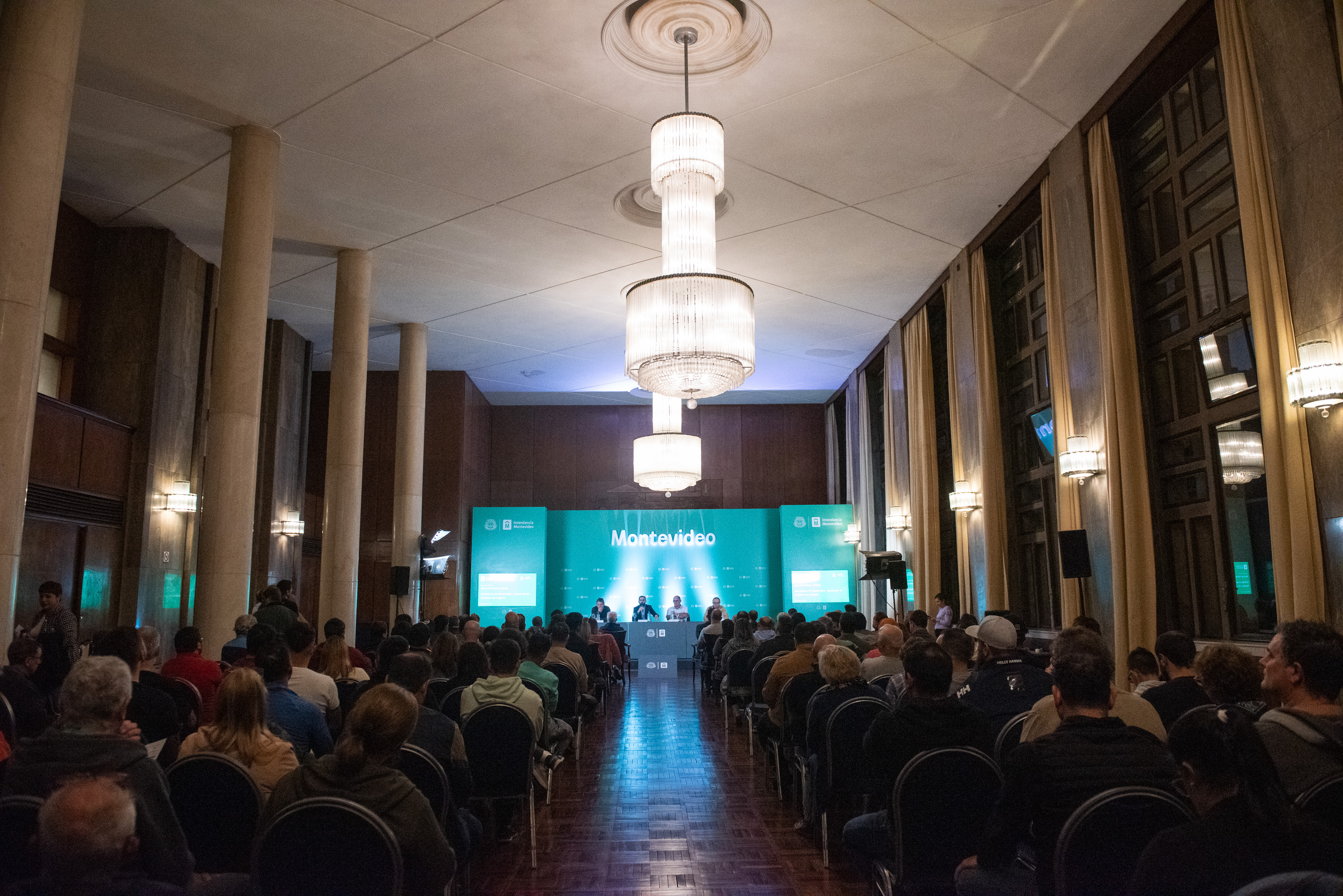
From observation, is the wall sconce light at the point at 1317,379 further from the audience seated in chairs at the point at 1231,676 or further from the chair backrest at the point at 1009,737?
the chair backrest at the point at 1009,737

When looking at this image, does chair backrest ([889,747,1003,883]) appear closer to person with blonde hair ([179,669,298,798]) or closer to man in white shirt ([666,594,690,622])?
person with blonde hair ([179,669,298,798])

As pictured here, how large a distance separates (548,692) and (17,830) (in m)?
3.86

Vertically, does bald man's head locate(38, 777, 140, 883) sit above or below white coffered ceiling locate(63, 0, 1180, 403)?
below

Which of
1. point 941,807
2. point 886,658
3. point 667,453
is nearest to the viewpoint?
point 941,807

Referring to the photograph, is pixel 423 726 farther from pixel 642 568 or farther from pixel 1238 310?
pixel 642 568

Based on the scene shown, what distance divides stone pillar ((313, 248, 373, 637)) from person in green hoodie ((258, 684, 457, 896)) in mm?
8947

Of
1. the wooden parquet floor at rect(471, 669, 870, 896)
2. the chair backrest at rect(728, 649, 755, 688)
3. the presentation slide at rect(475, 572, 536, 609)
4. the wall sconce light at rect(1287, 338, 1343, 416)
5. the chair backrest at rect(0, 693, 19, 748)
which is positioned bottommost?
the wooden parquet floor at rect(471, 669, 870, 896)

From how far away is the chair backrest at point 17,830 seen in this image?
2.15 metres

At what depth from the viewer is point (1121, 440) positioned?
712 centimetres

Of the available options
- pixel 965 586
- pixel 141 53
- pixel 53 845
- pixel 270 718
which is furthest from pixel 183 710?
pixel 965 586

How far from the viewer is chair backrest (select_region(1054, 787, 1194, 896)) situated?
2.20 metres

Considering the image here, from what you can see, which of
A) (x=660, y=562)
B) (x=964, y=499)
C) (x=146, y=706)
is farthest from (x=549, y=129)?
(x=660, y=562)

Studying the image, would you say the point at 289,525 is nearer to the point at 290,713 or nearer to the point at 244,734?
the point at 290,713

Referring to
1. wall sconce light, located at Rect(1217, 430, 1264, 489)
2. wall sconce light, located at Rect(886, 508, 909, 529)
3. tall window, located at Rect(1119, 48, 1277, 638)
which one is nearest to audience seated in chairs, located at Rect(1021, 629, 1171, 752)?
tall window, located at Rect(1119, 48, 1277, 638)
